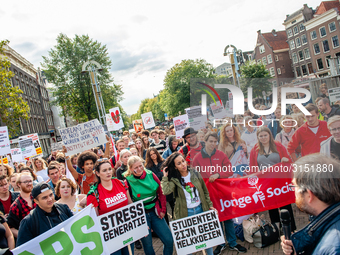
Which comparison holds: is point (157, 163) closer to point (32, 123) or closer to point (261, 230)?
point (261, 230)

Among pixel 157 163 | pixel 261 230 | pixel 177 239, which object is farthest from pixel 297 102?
pixel 157 163

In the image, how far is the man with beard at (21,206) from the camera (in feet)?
12.6

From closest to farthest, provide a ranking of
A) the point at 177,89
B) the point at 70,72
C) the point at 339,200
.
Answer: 1. the point at 339,200
2. the point at 70,72
3. the point at 177,89

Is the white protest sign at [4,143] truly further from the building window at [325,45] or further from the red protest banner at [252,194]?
the building window at [325,45]

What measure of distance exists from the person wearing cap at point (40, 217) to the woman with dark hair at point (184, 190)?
5.07ft

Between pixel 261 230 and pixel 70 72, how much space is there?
3390cm

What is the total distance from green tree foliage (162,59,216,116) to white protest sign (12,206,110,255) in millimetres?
45639

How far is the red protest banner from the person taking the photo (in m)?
4.37

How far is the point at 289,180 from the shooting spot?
4.35m

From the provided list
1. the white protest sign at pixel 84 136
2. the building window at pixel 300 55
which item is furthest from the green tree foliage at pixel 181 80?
the white protest sign at pixel 84 136

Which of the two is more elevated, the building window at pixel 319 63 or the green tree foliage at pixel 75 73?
the green tree foliage at pixel 75 73

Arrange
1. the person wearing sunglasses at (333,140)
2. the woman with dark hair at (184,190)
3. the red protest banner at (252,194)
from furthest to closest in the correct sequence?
the red protest banner at (252,194) < the woman with dark hair at (184,190) < the person wearing sunglasses at (333,140)

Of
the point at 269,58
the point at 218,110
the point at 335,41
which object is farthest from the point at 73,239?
the point at 269,58

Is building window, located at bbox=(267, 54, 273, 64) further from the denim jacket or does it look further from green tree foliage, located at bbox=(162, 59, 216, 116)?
the denim jacket
